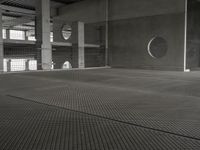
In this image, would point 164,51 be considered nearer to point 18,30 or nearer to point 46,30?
point 46,30

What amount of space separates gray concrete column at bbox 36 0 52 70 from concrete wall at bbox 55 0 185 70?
3246 mm

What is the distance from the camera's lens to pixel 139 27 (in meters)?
11.1

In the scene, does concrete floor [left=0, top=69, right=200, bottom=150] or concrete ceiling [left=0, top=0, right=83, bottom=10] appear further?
concrete ceiling [left=0, top=0, right=83, bottom=10]

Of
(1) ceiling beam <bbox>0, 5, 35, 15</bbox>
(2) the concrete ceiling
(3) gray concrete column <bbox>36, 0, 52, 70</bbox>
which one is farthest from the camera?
(1) ceiling beam <bbox>0, 5, 35, 15</bbox>

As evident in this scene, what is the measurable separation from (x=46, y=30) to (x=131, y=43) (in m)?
4.24

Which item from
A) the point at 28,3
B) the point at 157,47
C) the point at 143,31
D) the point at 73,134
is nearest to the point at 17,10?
the point at 28,3

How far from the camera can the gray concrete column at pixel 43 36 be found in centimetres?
970

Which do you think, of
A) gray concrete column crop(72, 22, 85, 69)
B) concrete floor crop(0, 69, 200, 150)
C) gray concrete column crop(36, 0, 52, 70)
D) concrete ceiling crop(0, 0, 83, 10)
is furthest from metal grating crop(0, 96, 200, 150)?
concrete ceiling crop(0, 0, 83, 10)

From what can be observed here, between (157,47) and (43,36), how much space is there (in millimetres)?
5313

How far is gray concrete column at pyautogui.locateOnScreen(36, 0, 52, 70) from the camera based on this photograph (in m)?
9.70

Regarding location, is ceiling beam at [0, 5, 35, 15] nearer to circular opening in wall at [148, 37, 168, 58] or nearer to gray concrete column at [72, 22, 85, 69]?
gray concrete column at [72, 22, 85, 69]

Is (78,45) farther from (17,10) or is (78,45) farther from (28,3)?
(17,10)

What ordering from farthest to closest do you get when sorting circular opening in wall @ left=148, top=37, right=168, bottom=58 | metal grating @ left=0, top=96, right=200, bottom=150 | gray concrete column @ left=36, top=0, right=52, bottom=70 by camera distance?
1. circular opening in wall @ left=148, top=37, right=168, bottom=58
2. gray concrete column @ left=36, top=0, right=52, bottom=70
3. metal grating @ left=0, top=96, right=200, bottom=150

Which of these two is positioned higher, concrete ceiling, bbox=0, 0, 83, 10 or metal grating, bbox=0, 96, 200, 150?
concrete ceiling, bbox=0, 0, 83, 10
